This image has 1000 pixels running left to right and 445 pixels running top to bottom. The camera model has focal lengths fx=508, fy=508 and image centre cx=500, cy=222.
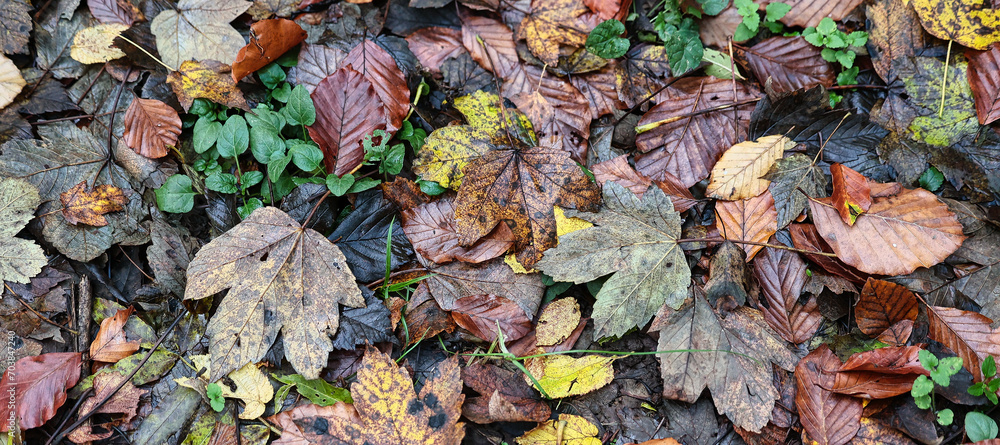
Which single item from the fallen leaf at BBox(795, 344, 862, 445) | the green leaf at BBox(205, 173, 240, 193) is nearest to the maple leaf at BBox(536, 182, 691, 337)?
the fallen leaf at BBox(795, 344, 862, 445)

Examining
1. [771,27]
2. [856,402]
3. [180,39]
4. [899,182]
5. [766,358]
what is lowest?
[856,402]

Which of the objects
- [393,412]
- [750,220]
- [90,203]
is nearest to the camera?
[393,412]

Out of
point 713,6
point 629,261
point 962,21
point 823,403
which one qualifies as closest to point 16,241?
point 629,261

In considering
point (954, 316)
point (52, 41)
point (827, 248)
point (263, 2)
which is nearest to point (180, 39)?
point (263, 2)

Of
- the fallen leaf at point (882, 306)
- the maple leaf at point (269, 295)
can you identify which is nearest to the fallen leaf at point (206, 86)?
the maple leaf at point (269, 295)

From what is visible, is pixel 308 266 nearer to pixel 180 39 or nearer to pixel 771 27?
pixel 180 39

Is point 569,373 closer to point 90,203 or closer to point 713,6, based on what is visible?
point 713,6
